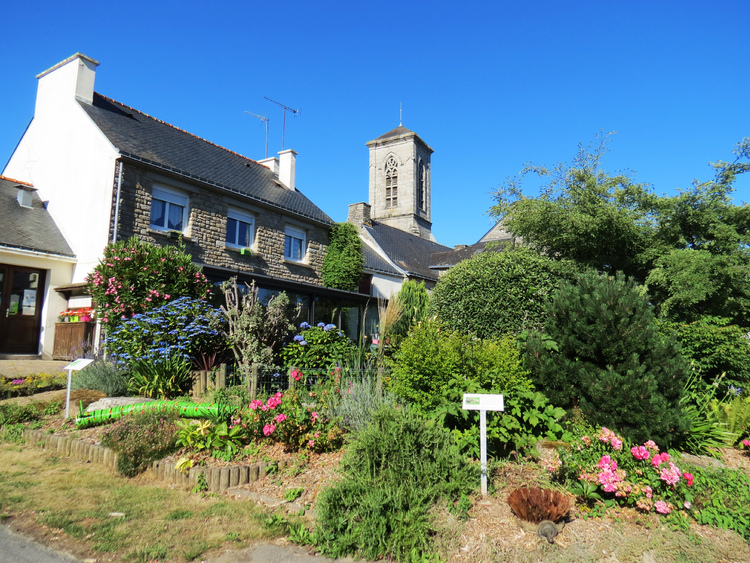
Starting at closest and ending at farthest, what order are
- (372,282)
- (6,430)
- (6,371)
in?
(6,430)
(6,371)
(372,282)

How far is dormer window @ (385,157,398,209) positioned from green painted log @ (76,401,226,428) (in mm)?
39425

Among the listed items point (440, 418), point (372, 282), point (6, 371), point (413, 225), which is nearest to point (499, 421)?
point (440, 418)

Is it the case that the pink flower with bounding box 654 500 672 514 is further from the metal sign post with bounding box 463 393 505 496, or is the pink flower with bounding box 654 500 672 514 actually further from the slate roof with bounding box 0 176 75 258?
the slate roof with bounding box 0 176 75 258

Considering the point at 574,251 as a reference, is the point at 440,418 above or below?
below

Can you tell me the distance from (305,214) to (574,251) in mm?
9442

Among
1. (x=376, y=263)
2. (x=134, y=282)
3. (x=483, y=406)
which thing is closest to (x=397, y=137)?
(x=376, y=263)

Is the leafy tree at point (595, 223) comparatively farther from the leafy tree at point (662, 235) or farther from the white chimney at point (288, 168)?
the white chimney at point (288, 168)

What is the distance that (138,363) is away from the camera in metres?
7.09

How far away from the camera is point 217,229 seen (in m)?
A: 14.0

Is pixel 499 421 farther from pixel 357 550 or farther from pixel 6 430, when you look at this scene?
pixel 6 430

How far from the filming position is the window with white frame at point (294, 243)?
16.8m

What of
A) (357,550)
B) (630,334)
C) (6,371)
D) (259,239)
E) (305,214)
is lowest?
(357,550)

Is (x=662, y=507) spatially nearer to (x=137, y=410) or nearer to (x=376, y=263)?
(x=137, y=410)

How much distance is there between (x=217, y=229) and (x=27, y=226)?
183 inches
